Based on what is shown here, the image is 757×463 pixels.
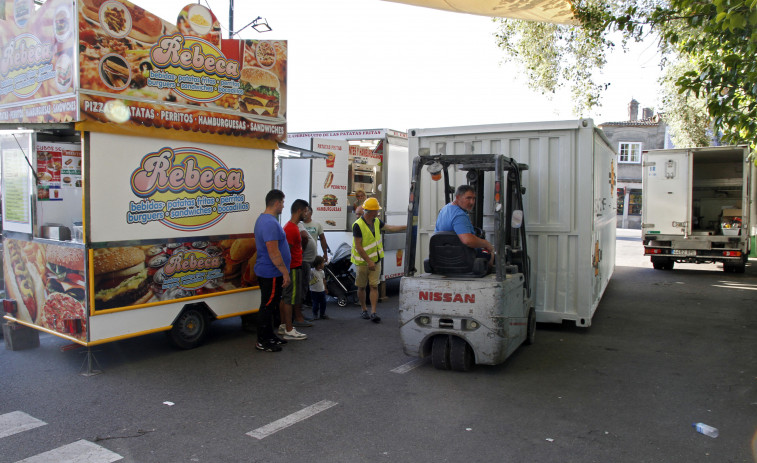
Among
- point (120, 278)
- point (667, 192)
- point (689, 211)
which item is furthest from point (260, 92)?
point (689, 211)

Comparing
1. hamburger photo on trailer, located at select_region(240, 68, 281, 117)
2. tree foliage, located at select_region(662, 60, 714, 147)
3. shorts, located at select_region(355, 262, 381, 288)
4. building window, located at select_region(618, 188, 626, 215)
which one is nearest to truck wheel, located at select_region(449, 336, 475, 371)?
shorts, located at select_region(355, 262, 381, 288)

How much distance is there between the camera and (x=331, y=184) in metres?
11.1

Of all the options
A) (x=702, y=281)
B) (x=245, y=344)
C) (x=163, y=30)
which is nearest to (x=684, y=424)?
(x=245, y=344)

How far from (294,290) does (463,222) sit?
108 inches

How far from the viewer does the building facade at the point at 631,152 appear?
4325cm

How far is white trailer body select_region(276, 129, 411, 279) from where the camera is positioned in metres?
11.0

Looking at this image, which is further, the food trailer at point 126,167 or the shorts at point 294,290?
the shorts at point 294,290

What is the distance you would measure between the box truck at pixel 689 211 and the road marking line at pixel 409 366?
10.9 m

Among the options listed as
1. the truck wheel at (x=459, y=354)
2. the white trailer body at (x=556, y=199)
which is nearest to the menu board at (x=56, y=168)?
the white trailer body at (x=556, y=199)

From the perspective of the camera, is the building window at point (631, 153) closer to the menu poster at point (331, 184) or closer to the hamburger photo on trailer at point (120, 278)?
the menu poster at point (331, 184)

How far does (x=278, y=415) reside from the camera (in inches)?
194

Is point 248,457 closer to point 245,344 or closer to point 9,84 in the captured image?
point 245,344

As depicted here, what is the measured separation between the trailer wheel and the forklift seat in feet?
9.71

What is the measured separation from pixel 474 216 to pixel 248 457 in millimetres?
4502
